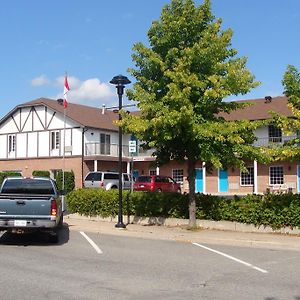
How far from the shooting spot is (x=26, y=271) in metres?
9.40

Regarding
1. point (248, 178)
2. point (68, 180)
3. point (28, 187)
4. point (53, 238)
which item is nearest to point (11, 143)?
point (68, 180)

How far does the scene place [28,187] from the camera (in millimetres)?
14711

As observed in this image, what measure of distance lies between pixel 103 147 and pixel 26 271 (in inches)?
1435

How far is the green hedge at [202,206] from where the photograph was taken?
15.4 metres

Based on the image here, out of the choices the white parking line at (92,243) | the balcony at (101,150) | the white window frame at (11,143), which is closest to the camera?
the white parking line at (92,243)

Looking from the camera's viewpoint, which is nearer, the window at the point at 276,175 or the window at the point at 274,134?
the window at the point at 276,175

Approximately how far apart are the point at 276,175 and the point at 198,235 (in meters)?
24.8

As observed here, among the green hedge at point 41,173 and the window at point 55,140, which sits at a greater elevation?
the window at point 55,140

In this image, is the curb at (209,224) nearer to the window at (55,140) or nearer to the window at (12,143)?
the window at (55,140)

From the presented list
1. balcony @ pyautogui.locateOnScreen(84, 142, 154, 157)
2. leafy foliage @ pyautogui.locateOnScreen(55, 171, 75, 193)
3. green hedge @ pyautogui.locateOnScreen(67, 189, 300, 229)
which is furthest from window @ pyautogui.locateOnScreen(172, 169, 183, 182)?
green hedge @ pyautogui.locateOnScreen(67, 189, 300, 229)

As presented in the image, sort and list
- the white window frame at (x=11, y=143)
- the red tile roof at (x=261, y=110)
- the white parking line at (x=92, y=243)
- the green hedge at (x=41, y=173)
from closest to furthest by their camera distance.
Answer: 1. the white parking line at (x=92, y=243)
2. the red tile roof at (x=261, y=110)
3. the green hedge at (x=41, y=173)
4. the white window frame at (x=11, y=143)

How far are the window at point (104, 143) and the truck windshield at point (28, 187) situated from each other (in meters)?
30.5

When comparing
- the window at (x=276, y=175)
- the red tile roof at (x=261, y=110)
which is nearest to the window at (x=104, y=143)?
the red tile roof at (x=261, y=110)

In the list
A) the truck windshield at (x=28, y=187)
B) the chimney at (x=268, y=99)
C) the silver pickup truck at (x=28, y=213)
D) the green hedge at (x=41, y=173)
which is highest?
the chimney at (x=268, y=99)
